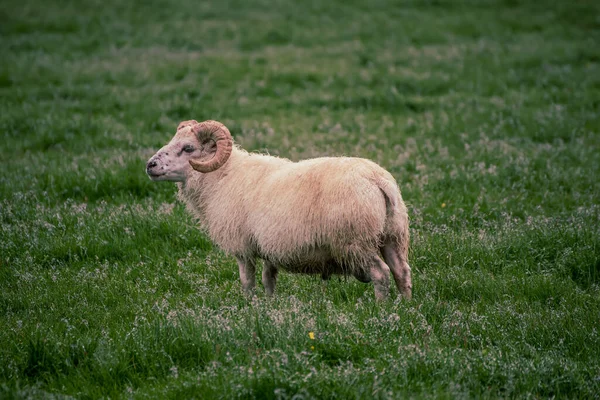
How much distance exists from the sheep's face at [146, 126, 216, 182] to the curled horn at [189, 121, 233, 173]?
0.30ft

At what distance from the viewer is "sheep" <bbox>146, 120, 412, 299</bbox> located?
639cm

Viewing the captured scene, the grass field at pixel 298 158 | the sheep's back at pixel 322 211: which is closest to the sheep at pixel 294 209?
the sheep's back at pixel 322 211

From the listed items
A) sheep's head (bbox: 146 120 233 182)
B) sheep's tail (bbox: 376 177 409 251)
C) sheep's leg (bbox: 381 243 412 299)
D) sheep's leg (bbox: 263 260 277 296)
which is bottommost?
sheep's leg (bbox: 263 260 277 296)

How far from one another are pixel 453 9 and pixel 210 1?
10.5m

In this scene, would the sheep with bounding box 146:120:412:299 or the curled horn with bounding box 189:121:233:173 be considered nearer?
the sheep with bounding box 146:120:412:299

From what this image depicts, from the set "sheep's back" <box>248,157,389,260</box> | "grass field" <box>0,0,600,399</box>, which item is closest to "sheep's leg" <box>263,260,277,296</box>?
"grass field" <box>0,0,600,399</box>

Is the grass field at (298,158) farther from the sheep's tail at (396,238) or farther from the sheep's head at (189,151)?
the sheep's head at (189,151)

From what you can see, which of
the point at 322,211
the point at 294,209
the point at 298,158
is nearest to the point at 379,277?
the point at 322,211

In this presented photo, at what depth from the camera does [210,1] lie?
98.2ft

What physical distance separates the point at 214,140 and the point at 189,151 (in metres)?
0.36

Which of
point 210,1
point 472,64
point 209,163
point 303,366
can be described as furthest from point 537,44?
point 303,366

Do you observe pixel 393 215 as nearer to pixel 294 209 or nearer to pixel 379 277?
pixel 379 277

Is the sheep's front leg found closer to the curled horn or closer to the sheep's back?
the sheep's back

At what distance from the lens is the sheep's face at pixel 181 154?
7719 mm
